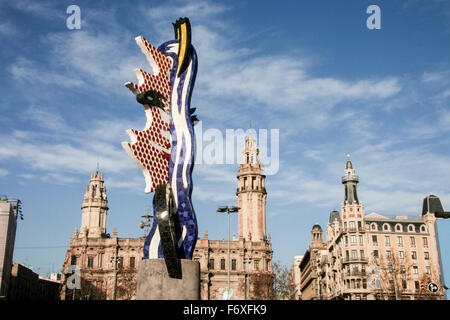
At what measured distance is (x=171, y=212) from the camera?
24828 millimetres

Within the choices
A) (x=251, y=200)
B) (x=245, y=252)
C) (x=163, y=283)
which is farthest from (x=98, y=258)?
(x=163, y=283)

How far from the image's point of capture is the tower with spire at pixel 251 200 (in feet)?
330

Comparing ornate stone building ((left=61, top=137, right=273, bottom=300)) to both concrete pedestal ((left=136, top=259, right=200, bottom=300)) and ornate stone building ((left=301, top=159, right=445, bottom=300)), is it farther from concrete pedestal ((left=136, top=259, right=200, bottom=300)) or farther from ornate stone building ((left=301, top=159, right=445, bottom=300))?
concrete pedestal ((left=136, top=259, right=200, bottom=300))

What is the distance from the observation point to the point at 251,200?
10244 centimetres

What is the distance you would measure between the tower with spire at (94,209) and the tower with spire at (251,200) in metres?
30.2

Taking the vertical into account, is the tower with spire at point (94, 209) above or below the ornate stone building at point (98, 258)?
above

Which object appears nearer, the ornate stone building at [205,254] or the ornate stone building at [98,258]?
the ornate stone building at [98,258]

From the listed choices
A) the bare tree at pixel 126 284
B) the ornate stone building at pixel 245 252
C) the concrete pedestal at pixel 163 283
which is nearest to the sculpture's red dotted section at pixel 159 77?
the concrete pedestal at pixel 163 283

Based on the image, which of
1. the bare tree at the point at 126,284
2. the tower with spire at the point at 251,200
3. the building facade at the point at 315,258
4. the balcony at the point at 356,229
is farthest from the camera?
the building facade at the point at 315,258

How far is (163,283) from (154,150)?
23.7 ft

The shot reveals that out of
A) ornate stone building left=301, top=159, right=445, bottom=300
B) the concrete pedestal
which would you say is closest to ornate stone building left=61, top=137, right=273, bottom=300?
ornate stone building left=301, top=159, right=445, bottom=300

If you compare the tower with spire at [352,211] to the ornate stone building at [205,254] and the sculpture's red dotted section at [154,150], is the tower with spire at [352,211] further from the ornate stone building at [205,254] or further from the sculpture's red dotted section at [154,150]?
A: the sculpture's red dotted section at [154,150]

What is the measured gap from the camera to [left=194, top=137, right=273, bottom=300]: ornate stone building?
3679 inches

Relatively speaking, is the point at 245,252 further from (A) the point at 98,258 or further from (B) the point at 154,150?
(B) the point at 154,150
